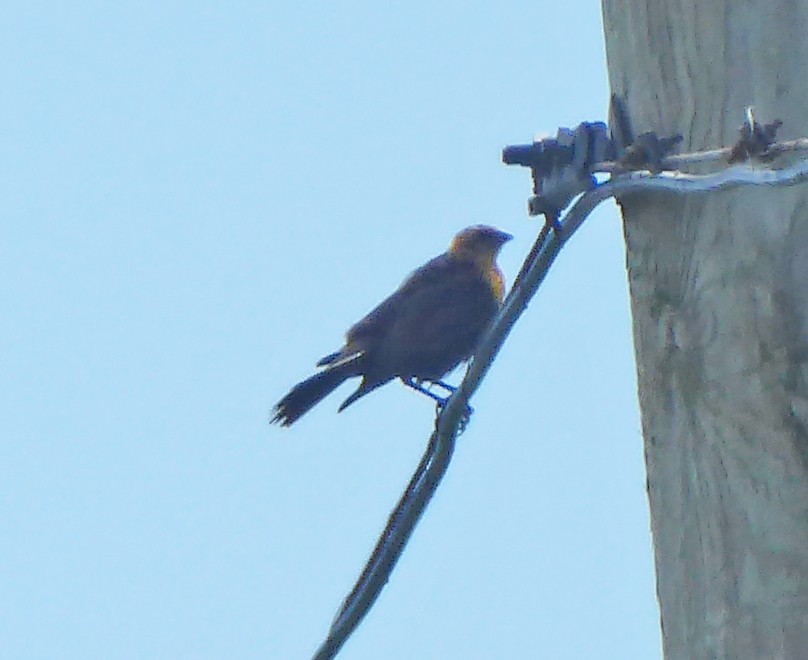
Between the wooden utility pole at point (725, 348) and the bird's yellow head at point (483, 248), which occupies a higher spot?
the bird's yellow head at point (483, 248)

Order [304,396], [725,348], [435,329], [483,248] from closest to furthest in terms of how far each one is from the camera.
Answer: [725,348]
[304,396]
[435,329]
[483,248]

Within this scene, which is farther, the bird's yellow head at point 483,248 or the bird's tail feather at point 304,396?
the bird's yellow head at point 483,248

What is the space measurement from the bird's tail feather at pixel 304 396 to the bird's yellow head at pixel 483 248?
1.24 meters

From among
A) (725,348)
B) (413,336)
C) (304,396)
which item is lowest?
(725,348)

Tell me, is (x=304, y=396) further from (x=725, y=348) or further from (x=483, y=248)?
(x=725, y=348)

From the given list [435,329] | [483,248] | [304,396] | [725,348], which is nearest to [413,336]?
[435,329]

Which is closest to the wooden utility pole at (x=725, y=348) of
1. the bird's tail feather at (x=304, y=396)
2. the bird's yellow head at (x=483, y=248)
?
the bird's tail feather at (x=304, y=396)

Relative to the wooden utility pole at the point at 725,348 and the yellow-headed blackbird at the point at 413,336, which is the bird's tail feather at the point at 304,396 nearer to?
the yellow-headed blackbird at the point at 413,336

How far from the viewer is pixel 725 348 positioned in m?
2.62

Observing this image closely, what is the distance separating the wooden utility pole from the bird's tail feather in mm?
4658

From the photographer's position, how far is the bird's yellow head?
875 centimetres

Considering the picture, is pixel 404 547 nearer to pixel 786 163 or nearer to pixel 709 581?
pixel 709 581

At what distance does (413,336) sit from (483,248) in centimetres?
128

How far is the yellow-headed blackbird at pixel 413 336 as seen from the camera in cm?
770
